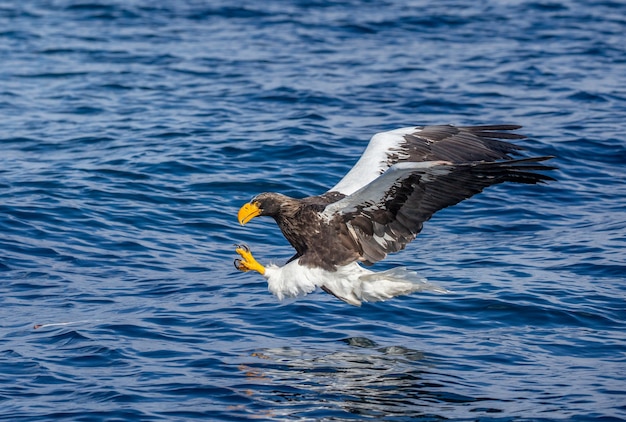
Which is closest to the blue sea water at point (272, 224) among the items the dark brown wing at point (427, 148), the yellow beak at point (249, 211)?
the yellow beak at point (249, 211)

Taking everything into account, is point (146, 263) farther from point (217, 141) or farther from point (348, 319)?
point (217, 141)

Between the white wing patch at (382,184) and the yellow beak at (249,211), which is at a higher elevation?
the white wing patch at (382,184)

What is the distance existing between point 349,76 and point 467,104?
2.35 meters

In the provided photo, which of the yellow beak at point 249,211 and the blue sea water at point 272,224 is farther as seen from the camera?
the yellow beak at point 249,211

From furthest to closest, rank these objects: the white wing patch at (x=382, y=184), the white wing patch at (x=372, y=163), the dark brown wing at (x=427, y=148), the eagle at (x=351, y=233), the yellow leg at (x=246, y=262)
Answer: the dark brown wing at (x=427, y=148), the white wing patch at (x=372, y=163), the yellow leg at (x=246, y=262), the eagle at (x=351, y=233), the white wing patch at (x=382, y=184)

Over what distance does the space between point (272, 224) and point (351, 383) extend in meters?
4.14

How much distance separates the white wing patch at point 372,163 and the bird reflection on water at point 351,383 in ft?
4.61

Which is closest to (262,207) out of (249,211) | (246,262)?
(249,211)

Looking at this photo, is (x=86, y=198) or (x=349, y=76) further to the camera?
(x=349, y=76)

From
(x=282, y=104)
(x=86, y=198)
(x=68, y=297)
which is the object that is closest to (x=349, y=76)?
(x=282, y=104)

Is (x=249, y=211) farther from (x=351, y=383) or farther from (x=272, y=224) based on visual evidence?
(x=272, y=224)

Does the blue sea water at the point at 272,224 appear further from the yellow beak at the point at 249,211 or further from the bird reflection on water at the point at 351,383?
the yellow beak at the point at 249,211

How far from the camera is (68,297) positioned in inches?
354

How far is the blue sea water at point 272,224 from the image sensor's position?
23.8ft
